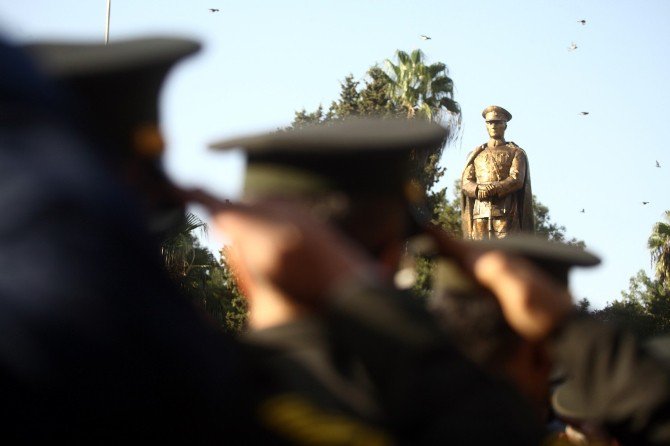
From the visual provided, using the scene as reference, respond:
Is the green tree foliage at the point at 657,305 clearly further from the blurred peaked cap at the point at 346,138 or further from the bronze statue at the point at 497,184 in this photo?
the blurred peaked cap at the point at 346,138

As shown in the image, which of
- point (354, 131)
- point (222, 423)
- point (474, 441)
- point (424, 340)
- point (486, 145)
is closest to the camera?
point (222, 423)

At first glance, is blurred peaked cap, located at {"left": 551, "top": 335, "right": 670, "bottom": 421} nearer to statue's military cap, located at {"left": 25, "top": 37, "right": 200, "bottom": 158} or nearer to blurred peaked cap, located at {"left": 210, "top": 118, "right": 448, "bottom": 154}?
blurred peaked cap, located at {"left": 210, "top": 118, "right": 448, "bottom": 154}

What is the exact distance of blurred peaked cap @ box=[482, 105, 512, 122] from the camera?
17.6 m

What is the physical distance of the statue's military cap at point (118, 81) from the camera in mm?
1625

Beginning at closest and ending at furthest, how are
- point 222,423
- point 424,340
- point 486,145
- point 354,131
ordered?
1. point 222,423
2. point 424,340
3. point 354,131
4. point 486,145

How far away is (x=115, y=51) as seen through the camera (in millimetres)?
1732

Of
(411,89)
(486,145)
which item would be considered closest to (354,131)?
(486,145)

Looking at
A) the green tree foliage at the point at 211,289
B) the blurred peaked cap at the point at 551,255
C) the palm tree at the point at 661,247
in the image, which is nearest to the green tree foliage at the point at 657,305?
the palm tree at the point at 661,247

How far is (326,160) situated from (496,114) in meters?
15.9

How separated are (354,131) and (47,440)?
3.17 ft

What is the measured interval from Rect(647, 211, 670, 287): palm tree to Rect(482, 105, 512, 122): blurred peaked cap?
2476 cm

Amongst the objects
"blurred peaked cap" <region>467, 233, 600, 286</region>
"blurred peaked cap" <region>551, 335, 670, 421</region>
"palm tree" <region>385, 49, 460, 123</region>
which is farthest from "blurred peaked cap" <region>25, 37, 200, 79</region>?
"palm tree" <region>385, 49, 460, 123</region>

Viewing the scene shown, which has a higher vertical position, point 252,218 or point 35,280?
point 252,218

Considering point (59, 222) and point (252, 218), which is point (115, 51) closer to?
point (252, 218)
